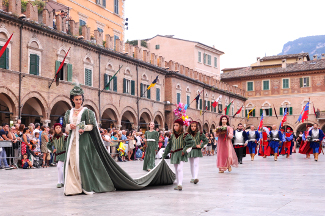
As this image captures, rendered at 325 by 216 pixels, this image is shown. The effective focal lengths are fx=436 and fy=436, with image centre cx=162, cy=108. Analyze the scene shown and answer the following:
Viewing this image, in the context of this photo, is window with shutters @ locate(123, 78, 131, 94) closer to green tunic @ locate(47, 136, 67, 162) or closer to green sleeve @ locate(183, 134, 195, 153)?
green tunic @ locate(47, 136, 67, 162)

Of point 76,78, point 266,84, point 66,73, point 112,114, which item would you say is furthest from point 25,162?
point 266,84

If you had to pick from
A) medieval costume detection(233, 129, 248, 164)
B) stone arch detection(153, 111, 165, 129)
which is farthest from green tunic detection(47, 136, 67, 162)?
stone arch detection(153, 111, 165, 129)

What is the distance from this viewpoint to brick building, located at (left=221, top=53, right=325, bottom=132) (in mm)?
57938

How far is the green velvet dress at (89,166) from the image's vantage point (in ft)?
27.5

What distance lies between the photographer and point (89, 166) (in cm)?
853

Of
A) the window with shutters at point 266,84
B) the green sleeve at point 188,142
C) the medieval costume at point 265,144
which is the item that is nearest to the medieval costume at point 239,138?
the medieval costume at point 265,144

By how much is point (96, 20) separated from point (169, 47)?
1898cm

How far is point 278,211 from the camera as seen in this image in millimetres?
6230

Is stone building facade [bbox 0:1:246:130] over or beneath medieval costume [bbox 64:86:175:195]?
over

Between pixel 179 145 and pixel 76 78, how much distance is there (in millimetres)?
9053

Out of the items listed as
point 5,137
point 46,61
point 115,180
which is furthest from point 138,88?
point 115,180

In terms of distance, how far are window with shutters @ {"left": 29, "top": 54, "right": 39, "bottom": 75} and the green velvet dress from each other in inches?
671

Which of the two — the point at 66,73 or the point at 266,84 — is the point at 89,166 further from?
the point at 266,84

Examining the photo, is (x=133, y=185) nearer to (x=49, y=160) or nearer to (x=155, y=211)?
(x=155, y=211)
